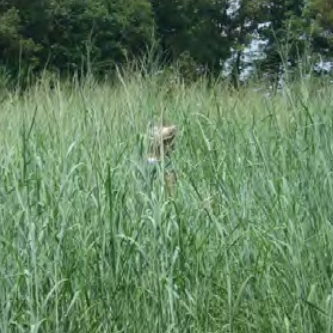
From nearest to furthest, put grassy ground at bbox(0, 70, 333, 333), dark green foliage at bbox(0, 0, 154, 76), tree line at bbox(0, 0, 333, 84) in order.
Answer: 1. grassy ground at bbox(0, 70, 333, 333)
2. tree line at bbox(0, 0, 333, 84)
3. dark green foliage at bbox(0, 0, 154, 76)

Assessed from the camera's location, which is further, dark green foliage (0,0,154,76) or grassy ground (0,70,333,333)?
dark green foliage (0,0,154,76)

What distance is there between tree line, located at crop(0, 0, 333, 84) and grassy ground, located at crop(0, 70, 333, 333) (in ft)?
23.5

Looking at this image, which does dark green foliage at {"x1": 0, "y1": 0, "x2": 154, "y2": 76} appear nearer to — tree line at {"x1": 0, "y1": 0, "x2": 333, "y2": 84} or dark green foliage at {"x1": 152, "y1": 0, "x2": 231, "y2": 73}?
tree line at {"x1": 0, "y1": 0, "x2": 333, "y2": 84}

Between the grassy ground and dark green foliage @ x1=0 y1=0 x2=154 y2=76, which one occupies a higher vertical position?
the grassy ground

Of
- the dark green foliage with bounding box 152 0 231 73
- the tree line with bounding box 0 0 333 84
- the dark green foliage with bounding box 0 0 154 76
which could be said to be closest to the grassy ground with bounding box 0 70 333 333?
the tree line with bounding box 0 0 333 84

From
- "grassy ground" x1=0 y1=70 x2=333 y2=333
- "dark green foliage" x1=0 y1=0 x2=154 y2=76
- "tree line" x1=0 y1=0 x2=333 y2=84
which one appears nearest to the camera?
"grassy ground" x1=0 y1=70 x2=333 y2=333

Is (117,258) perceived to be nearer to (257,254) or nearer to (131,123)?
(257,254)

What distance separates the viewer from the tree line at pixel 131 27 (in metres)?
13.6

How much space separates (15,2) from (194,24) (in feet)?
18.7

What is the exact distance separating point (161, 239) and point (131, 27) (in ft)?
43.9

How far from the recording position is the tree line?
1355 centimetres

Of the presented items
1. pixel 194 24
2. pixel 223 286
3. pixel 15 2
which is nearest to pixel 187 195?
pixel 223 286

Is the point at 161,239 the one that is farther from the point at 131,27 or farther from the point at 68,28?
the point at 131,27

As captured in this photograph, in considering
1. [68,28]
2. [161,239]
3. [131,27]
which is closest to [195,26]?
[131,27]
